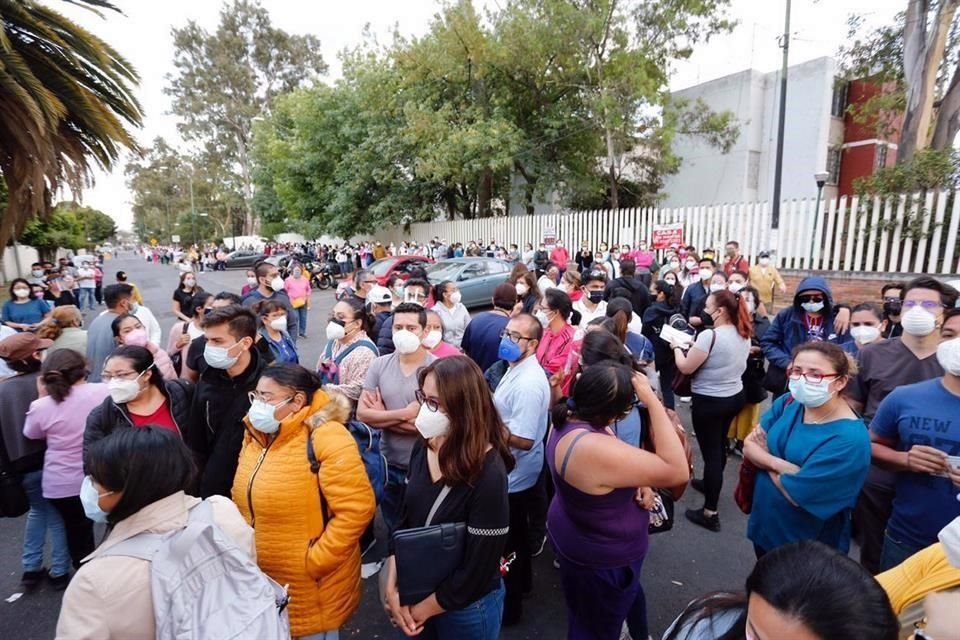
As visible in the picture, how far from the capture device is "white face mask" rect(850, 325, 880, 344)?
3.87m

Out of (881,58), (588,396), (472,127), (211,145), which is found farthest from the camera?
(211,145)

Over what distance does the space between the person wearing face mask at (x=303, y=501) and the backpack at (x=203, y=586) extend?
1.57 ft

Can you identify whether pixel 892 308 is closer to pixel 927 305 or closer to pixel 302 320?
pixel 927 305

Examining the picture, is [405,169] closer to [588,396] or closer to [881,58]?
[881,58]

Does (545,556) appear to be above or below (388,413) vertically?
below

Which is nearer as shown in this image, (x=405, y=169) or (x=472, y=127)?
(x=472, y=127)

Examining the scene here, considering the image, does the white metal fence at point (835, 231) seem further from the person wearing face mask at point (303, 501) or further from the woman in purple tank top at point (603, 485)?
the person wearing face mask at point (303, 501)

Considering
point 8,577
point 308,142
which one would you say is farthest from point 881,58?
point 308,142

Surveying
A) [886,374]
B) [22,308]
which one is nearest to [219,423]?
[886,374]

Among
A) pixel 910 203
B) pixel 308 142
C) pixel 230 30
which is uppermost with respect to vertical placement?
pixel 230 30

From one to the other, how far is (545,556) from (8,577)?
3655 millimetres

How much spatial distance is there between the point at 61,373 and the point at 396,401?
6.37 feet

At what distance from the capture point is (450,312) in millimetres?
5391

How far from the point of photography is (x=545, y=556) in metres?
3.62
